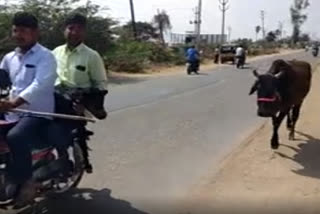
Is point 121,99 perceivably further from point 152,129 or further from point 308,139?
point 308,139

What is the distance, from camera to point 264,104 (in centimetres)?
966

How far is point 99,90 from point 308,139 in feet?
18.4

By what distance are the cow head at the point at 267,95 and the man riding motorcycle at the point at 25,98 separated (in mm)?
4463

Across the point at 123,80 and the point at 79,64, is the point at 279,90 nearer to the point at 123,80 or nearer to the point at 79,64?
the point at 79,64

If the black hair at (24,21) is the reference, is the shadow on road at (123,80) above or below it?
below

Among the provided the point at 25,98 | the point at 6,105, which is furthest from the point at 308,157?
the point at 6,105

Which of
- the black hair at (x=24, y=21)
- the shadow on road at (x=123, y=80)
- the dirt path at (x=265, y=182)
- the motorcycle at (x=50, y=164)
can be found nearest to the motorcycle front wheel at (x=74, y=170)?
the motorcycle at (x=50, y=164)

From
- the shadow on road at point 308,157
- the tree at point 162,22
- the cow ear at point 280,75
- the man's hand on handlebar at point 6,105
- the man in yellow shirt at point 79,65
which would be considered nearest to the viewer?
the man's hand on handlebar at point 6,105

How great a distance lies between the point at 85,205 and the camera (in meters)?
6.53

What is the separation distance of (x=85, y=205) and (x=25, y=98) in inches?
58.3

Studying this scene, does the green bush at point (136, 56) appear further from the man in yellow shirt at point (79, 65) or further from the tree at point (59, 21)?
the man in yellow shirt at point (79, 65)

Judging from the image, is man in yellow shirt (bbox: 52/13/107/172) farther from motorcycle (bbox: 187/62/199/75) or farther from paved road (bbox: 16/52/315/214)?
motorcycle (bbox: 187/62/199/75)

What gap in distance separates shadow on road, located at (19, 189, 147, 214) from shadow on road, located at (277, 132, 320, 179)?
2.86 metres

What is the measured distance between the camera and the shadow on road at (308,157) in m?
8.54
